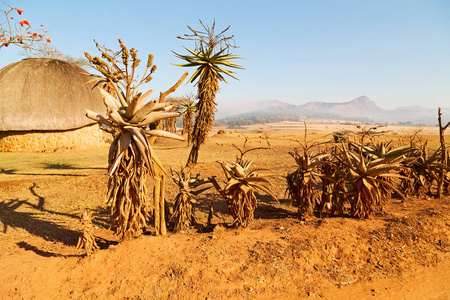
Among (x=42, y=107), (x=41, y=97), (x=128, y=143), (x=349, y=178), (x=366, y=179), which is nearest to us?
(x=128, y=143)

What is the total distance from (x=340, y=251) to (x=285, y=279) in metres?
1.20

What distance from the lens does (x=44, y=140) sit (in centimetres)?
1822

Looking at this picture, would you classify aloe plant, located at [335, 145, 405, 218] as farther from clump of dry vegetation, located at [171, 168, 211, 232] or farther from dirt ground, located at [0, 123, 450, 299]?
clump of dry vegetation, located at [171, 168, 211, 232]

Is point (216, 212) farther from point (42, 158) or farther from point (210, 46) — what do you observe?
point (42, 158)

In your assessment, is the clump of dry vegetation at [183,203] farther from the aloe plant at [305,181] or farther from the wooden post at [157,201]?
the aloe plant at [305,181]

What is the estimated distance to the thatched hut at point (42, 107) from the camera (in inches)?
686

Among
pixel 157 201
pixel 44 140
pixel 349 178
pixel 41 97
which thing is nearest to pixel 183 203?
pixel 157 201

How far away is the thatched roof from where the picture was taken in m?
17.3

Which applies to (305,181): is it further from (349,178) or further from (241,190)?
(241,190)

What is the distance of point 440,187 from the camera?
6742 mm

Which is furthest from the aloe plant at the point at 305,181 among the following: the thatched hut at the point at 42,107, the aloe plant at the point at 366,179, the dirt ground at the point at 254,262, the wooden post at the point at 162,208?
the thatched hut at the point at 42,107

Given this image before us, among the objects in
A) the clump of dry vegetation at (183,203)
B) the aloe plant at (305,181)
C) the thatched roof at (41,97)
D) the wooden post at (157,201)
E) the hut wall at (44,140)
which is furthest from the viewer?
the hut wall at (44,140)

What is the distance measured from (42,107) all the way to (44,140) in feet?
7.55

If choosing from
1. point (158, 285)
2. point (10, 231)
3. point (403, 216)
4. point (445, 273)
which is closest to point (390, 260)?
point (445, 273)
